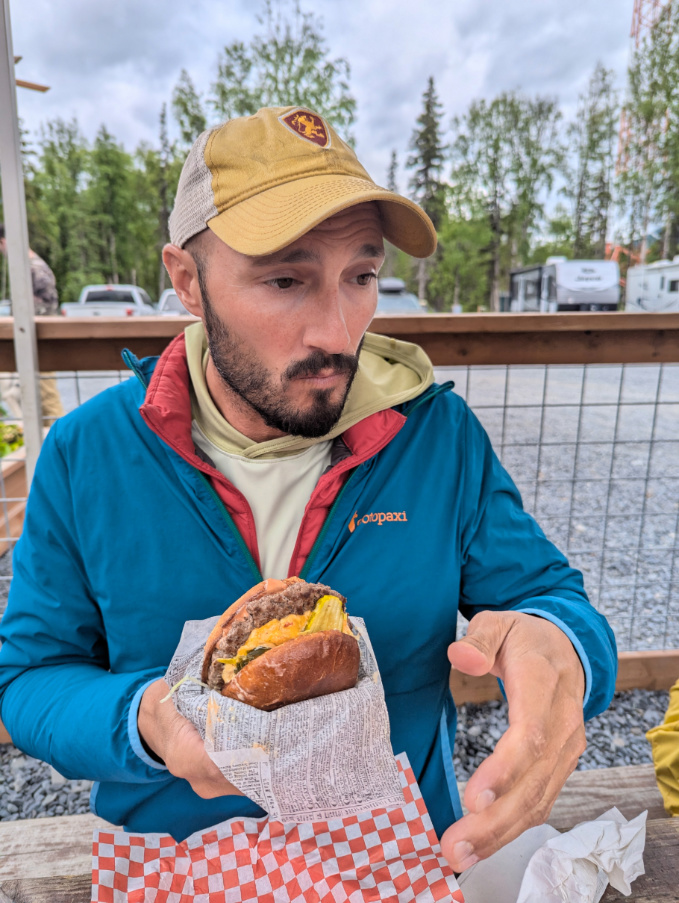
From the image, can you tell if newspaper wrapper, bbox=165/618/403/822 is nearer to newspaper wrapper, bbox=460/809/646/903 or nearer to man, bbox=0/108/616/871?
man, bbox=0/108/616/871

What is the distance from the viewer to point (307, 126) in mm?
1097

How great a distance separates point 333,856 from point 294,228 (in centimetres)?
106

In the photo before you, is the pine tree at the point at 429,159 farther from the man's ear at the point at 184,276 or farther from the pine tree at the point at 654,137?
the man's ear at the point at 184,276

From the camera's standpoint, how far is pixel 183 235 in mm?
1150

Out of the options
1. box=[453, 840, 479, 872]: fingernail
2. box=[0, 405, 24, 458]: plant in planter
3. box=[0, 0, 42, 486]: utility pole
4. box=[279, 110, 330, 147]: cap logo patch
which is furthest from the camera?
box=[0, 405, 24, 458]: plant in planter

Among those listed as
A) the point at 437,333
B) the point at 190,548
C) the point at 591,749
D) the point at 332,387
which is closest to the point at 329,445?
→ the point at 332,387

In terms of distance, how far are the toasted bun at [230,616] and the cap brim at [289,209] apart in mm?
575

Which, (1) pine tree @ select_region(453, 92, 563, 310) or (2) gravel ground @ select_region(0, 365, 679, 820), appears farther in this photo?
(1) pine tree @ select_region(453, 92, 563, 310)

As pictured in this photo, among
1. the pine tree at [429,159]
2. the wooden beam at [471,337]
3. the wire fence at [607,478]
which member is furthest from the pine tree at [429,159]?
the wooden beam at [471,337]

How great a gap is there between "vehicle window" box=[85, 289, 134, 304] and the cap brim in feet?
54.3

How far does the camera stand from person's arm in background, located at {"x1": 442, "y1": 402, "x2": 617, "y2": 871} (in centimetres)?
67

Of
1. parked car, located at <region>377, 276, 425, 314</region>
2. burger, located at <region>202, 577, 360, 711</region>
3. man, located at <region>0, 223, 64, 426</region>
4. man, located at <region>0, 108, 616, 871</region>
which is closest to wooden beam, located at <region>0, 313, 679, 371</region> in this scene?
man, located at <region>0, 108, 616, 871</region>

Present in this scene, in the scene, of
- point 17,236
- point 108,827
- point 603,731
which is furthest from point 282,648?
point 603,731

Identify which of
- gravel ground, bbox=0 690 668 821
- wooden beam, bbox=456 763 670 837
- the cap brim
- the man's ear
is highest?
the cap brim
